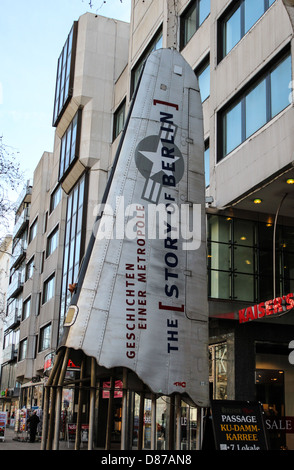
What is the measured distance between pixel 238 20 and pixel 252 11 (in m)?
1.09

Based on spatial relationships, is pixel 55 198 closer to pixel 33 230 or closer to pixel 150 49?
pixel 33 230

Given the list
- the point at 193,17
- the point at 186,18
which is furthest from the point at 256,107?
the point at 186,18

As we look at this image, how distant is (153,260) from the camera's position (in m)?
10.6

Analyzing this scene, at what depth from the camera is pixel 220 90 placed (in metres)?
22.5

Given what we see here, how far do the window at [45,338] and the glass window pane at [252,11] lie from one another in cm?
3135

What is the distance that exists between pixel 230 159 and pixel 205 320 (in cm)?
1107

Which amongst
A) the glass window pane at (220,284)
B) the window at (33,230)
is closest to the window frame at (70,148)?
the window at (33,230)

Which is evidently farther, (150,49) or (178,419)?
(150,49)

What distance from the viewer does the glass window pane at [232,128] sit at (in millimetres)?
21078

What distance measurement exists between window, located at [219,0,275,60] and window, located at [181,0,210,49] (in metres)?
2.34

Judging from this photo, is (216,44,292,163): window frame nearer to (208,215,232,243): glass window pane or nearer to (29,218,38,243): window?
(208,215,232,243): glass window pane

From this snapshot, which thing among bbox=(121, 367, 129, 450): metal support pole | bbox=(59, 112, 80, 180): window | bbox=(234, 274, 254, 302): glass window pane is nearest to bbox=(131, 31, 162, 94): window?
bbox=(59, 112, 80, 180): window
